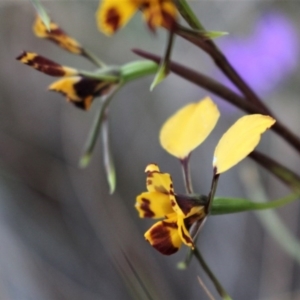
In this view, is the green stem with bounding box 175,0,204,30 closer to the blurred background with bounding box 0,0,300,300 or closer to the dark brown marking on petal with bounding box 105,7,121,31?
the dark brown marking on petal with bounding box 105,7,121,31

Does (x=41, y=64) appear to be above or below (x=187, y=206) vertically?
above

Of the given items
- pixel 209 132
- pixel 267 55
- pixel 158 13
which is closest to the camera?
pixel 158 13

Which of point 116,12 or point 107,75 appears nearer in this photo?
point 116,12

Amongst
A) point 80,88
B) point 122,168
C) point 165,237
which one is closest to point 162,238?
point 165,237

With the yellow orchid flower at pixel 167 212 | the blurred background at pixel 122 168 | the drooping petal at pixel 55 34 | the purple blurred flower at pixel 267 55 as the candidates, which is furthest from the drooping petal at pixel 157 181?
the purple blurred flower at pixel 267 55

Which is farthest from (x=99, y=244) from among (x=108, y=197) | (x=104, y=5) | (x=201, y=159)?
(x=104, y=5)

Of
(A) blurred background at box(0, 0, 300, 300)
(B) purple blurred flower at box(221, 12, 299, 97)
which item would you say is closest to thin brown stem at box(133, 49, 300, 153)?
(A) blurred background at box(0, 0, 300, 300)

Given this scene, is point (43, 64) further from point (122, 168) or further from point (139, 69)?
point (122, 168)
